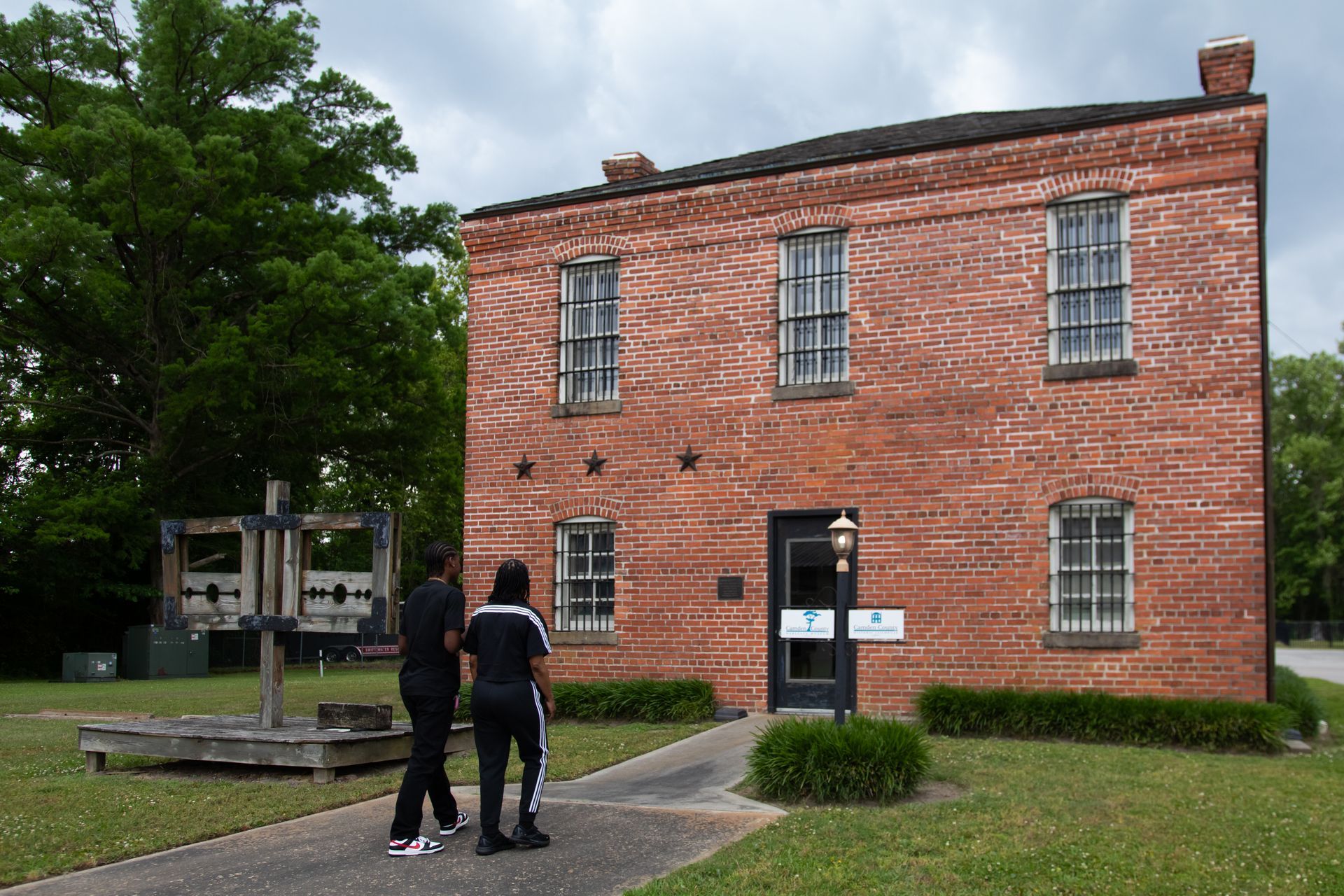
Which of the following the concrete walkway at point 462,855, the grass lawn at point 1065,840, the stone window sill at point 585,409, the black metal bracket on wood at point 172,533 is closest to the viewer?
the grass lawn at point 1065,840

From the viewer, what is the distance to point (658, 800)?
9.27 m

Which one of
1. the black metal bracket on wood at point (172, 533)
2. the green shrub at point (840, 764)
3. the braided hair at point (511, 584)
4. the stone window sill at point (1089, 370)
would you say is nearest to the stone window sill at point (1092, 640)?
the stone window sill at point (1089, 370)

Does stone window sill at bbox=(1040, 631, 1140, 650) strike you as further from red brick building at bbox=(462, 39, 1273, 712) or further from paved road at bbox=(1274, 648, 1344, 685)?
paved road at bbox=(1274, 648, 1344, 685)

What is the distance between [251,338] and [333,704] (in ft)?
59.6

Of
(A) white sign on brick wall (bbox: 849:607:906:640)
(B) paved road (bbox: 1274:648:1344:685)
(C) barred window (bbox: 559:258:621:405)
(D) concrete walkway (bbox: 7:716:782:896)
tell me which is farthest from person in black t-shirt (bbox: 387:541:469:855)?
(B) paved road (bbox: 1274:648:1344:685)

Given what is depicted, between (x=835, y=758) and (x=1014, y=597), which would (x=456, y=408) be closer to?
(x=1014, y=597)

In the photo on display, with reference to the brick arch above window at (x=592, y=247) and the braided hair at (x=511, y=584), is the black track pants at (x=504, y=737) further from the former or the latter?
the brick arch above window at (x=592, y=247)

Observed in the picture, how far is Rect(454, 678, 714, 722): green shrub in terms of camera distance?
47.4 feet

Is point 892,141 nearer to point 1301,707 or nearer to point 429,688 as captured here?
point 1301,707

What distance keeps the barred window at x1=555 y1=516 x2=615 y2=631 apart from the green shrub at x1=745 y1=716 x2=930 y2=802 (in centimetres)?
649

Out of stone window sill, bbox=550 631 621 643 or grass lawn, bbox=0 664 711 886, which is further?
stone window sill, bbox=550 631 621 643

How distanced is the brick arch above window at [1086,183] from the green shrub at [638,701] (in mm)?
6955

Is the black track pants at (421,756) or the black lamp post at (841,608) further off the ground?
the black lamp post at (841,608)

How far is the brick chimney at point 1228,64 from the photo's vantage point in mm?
14047
